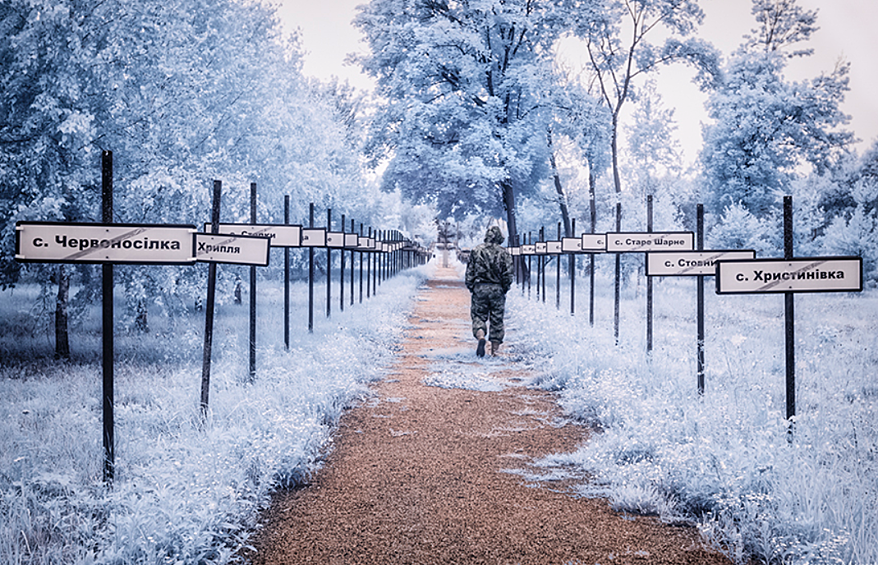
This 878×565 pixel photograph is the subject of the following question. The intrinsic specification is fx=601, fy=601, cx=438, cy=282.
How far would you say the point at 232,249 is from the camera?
6133mm

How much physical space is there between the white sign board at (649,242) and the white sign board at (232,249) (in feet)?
16.3

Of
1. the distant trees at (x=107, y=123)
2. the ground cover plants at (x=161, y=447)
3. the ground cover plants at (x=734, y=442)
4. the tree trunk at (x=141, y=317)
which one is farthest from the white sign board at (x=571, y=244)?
the tree trunk at (x=141, y=317)

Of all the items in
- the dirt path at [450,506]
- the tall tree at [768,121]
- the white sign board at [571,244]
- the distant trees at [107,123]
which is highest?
the tall tree at [768,121]

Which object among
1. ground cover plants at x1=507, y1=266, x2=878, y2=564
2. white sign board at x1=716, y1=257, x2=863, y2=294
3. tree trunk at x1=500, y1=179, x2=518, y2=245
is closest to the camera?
ground cover plants at x1=507, y1=266, x2=878, y2=564

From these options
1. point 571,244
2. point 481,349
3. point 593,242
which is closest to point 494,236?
point 593,242

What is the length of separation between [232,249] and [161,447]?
2.06m

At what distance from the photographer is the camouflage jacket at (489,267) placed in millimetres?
11555

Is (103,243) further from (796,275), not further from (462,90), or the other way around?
(462,90)

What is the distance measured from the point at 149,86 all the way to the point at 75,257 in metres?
8.27

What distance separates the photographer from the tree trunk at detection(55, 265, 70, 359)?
1043cm

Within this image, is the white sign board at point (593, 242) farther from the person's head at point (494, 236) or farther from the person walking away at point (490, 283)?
the person's head at point (494, 236)

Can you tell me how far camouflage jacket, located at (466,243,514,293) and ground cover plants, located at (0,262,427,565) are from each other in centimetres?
233

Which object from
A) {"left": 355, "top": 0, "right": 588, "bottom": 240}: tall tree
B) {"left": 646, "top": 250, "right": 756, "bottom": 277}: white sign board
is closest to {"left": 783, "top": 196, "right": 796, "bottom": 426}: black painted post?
{"left": 646, "top": 250, "right": 756, "bottom": 277}: white sign board

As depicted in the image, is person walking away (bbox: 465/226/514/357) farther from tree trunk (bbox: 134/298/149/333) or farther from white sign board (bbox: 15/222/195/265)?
white sign board (bbox: 15/222/195/265)
